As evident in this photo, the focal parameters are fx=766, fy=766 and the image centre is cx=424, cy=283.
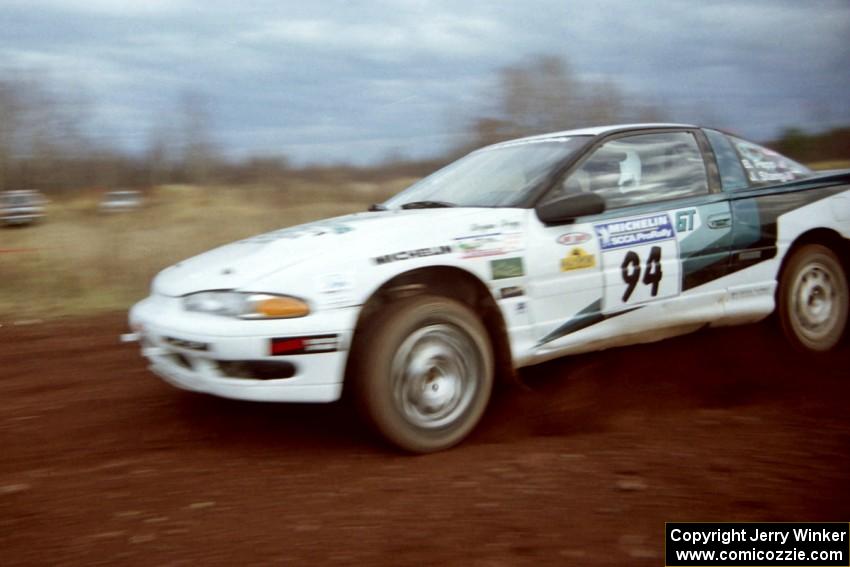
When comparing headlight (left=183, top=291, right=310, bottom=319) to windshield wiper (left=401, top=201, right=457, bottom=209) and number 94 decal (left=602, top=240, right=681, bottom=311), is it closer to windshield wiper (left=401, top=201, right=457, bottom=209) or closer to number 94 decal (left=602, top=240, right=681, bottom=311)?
windshield wiper (left=401, top=201, right=457, bottom=209)

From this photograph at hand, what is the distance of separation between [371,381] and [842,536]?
192 cm

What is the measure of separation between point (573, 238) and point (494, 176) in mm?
739

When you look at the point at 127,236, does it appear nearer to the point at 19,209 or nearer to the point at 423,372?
the point at 19,209

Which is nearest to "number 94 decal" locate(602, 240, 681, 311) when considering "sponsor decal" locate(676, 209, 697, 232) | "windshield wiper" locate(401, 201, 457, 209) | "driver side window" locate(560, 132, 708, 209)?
"sponsor decal" locate(676, 209, 697, 232)

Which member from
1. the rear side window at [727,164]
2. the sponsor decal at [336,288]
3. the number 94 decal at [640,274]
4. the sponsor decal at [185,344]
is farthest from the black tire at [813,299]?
the sponsor decal at [185,344]

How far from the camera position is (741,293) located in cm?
469

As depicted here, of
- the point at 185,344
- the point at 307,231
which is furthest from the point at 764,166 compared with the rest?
the point at 185,344

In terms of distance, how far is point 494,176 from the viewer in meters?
4.54

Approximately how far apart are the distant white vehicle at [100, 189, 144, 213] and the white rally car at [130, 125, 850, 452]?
1833cm

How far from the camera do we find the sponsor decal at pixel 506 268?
382 cm

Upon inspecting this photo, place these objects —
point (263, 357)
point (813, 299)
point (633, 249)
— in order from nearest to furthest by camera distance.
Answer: point (263, 357)
point (633, 249)
point (813, 299)

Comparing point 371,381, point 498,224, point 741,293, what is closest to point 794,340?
point 741,293

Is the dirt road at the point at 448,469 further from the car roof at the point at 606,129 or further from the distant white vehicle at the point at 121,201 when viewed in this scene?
the distant white vehicle at the point at 121,201

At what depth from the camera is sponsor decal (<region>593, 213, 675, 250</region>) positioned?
415 cm
